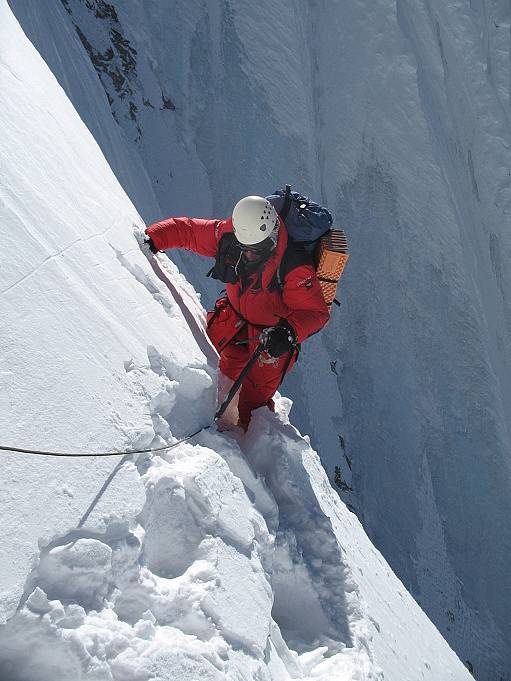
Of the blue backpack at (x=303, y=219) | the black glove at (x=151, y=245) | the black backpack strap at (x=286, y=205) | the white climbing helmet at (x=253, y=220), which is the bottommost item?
the blue backpack at (x=303, y=219)

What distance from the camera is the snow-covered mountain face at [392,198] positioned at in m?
9.69

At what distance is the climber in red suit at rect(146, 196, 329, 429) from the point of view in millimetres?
3598

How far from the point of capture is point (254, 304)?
162 inches

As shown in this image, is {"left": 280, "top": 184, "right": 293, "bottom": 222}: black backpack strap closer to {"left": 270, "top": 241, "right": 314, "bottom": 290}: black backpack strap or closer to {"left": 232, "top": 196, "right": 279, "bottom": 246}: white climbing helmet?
{"left": 270, "top": 241, "right": 314, "bottom": 290}: black backpack strap

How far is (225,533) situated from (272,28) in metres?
9.47

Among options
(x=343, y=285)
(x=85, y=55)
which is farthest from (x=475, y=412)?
(x=85, y=55)

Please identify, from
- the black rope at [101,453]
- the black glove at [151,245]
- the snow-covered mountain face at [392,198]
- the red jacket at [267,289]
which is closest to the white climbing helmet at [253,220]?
the red jacket at [267,289]

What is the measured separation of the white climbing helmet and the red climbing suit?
218mm

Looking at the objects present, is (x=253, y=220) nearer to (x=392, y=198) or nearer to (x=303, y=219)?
(x=303, y=219)

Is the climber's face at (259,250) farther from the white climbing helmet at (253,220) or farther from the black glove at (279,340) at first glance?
the black glove at (279,340)

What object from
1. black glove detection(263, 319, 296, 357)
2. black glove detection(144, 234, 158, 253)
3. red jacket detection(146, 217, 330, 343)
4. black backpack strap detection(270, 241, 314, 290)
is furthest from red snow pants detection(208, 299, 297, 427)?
black glove detection(144, 234, 158, 253)

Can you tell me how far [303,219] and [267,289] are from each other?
1.50 ft

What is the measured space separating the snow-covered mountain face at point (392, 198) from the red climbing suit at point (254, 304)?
4879mm

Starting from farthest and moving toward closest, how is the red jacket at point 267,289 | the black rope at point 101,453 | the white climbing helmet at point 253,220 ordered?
the red jacket at point 267,289 < the white climbing helmet at point 253,220 < the black rope at point 101,453
